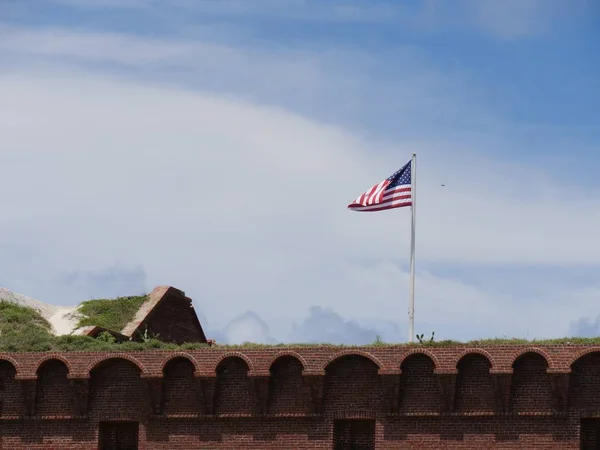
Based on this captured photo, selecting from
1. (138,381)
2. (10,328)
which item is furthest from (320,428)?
(10,328)

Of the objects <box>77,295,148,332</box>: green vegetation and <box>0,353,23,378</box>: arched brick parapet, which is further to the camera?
<box>77,295,148,332</box>: green vegetation

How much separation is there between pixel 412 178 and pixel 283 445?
1060 cm

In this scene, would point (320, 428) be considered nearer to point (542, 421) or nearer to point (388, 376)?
point (388, 376)

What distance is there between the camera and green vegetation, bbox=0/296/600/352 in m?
54.8

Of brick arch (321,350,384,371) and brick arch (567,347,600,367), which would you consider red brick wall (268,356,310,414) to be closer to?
brick arch (321,350,384,371)

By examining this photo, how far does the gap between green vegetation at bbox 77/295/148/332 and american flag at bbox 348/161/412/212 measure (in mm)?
11429

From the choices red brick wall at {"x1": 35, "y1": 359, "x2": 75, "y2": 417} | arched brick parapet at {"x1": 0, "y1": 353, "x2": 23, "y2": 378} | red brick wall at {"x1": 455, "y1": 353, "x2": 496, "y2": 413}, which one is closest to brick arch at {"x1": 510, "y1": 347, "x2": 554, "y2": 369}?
red brick wall at {"x1": 455, "y1": 353, "x2": 496, "y2": 413}

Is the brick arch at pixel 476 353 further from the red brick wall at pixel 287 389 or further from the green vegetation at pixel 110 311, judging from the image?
the green vegetation at pixel 110 311

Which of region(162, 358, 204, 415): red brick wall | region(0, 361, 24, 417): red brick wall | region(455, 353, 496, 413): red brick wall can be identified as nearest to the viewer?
region(455, 353, 496, 413): red brick wall

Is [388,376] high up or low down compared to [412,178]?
down

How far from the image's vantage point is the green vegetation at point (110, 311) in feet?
217

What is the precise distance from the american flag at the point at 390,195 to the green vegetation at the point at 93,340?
582 centimetres

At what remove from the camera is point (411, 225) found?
196 ft

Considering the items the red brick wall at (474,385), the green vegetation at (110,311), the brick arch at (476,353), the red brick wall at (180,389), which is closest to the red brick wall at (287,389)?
the red brick wall at (180,389)
